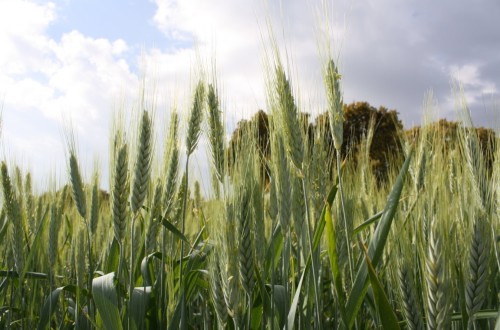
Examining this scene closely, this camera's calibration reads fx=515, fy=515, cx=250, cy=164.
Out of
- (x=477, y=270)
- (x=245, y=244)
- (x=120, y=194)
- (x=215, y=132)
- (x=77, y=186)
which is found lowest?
(x=477, y=270)

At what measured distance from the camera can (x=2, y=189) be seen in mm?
2963

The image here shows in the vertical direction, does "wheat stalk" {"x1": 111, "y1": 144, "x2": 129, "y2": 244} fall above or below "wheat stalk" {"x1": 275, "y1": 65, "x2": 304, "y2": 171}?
below

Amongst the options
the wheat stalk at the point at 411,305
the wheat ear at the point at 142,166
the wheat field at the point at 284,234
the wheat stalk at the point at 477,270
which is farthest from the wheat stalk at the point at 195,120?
the wheat stalk at the point at 477,270

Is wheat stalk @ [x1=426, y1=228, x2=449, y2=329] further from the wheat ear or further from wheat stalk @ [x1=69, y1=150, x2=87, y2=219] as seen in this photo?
wheat stalk @ [x1=69, y1=150, x2=87, y2=219]

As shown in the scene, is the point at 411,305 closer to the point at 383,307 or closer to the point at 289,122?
the point at 383,307

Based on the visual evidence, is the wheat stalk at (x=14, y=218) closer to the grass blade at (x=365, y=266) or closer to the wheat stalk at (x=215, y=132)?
the wheat stalk at (x=215, y=132)

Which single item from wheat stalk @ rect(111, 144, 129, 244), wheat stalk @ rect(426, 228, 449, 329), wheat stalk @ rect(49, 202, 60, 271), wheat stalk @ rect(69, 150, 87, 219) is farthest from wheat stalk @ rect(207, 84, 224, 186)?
wheat stalk @ rect(49, 202, 60, 271)

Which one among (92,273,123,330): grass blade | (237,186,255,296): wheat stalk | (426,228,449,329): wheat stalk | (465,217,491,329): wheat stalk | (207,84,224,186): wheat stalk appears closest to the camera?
(426,228,449,329): wheat stalk

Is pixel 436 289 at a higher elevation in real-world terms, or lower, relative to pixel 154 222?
lower

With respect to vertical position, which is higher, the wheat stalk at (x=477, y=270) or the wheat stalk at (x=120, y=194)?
the wheat stalk at (x=120, y=194)

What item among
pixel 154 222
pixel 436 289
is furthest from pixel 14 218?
pixel 436 289

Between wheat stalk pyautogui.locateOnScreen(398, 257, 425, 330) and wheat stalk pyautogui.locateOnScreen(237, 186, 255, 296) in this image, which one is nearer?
wheat stalk pyautogui.locateOnScreen(398, 257, 425, 330)

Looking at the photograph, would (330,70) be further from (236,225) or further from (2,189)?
(2,189)

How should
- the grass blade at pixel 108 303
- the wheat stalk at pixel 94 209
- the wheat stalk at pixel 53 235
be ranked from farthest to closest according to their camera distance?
1. the wheat stalk at pixel 53 235
2. the wheat stalk at pixel 94 209
3. the grass blade at pixel 108 303
